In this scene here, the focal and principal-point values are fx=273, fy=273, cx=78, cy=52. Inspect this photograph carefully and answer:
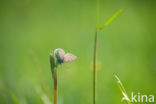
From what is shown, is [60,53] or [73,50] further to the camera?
[73,50]

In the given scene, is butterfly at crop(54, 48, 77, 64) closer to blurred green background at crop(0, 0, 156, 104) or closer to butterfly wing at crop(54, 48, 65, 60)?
butterfly wing at crop(54, 48, 65, 60)

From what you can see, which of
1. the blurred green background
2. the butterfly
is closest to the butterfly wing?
the butterfly

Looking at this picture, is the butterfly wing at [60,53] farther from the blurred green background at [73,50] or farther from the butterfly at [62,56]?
the blurred green background at [73,50]

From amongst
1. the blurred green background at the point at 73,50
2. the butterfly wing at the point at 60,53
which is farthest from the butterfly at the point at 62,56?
the blurred green background at the point at 73,50

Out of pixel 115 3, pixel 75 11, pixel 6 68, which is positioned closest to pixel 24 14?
pixel 75 11

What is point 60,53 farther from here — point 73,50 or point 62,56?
point 73,50

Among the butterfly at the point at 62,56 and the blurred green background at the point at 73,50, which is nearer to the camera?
the butterfly at the point at 62,56

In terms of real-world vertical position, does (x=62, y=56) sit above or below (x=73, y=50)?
above

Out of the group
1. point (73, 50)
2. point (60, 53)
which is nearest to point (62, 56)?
point (60, 53)

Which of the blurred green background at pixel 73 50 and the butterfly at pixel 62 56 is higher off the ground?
the butterfly at pixel 62 56
